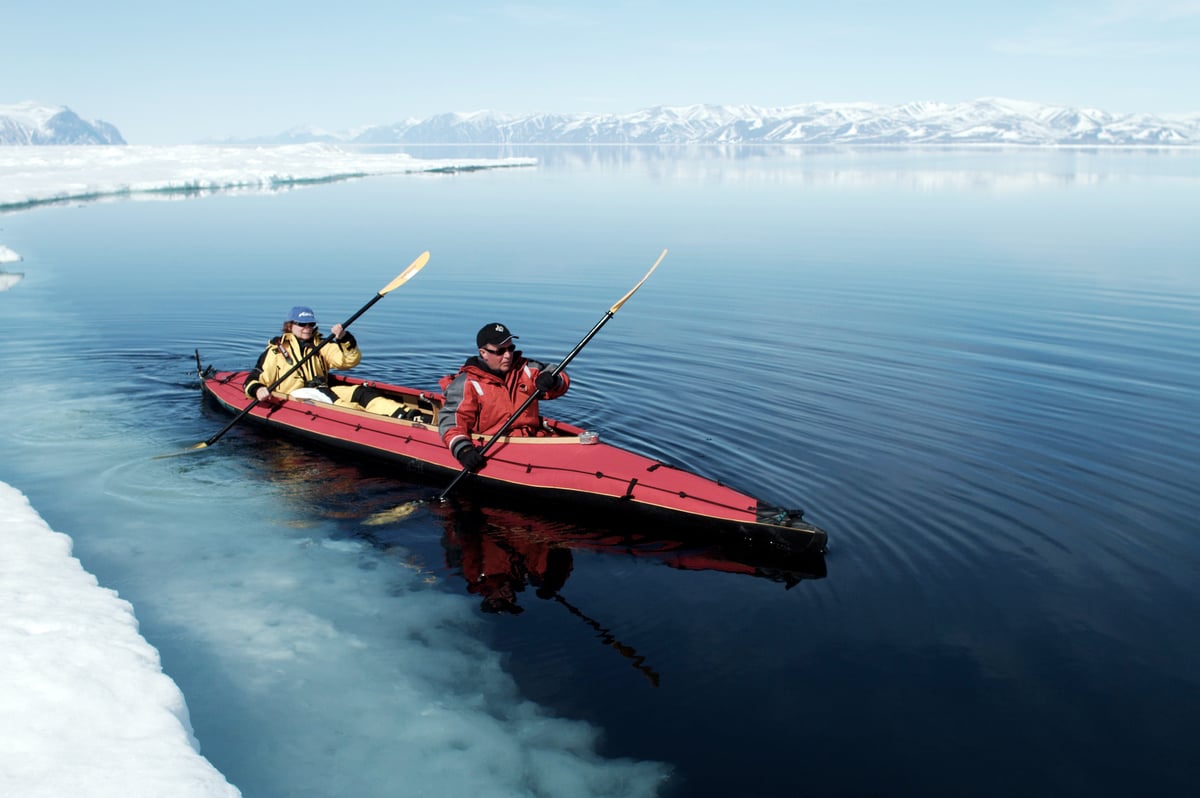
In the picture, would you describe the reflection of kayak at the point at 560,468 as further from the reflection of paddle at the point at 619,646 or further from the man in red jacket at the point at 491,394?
the reflection of paddle at the point at 619,646

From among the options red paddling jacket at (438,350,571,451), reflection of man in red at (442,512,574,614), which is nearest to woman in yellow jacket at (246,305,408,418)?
red paddling jacket at (438,350,571,451)

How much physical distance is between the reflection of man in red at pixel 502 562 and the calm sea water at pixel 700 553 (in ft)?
0.19

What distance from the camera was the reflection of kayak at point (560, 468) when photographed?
8.52 m

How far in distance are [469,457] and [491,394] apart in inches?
32.2

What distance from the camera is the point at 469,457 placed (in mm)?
9617

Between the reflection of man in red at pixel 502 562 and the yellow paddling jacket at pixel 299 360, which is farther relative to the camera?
the yellow paddling jacket at pixel 299 360

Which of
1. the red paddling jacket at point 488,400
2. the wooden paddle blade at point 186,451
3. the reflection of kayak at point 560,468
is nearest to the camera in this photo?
the reflection of kayak at point 560,468

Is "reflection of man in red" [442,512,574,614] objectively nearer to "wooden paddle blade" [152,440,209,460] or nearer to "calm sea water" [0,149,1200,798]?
"calm sea water" [0,149,1200,798]

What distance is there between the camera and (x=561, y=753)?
565 centimetres

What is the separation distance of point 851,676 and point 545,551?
10.7ft

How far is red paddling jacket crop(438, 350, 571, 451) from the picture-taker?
997cm

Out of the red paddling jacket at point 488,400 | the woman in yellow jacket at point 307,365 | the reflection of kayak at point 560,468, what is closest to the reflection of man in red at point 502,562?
the reflection of kayak at point 560,468

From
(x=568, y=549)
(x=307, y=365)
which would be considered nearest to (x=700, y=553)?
(x=568, y=549)

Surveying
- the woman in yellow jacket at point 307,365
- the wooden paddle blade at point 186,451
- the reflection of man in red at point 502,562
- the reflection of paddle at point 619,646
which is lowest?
the reflection of man in red at point 502,562
